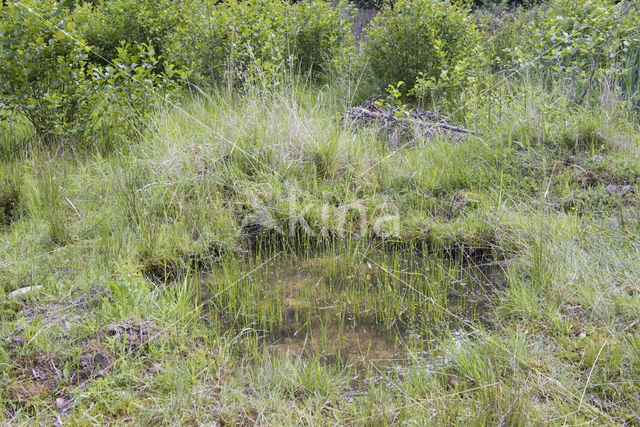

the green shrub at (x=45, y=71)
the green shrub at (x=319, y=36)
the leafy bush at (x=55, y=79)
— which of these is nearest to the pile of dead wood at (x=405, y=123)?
the green shrub at (x=319, y=36)

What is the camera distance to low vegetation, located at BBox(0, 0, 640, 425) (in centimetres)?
215

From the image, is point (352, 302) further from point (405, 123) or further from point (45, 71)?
point (45, 71)

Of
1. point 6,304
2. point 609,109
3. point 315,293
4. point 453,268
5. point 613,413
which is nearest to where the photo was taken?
point 613,413

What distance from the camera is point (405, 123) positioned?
17.5 ft

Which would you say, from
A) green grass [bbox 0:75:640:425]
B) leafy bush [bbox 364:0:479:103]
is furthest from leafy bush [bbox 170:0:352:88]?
green grass [bbox 0:75:640:425]

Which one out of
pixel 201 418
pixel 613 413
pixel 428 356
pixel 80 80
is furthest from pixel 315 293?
pixel 80 80

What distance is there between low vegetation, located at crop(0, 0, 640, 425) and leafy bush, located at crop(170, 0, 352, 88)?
0.07 m

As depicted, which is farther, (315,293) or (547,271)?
(315,293)

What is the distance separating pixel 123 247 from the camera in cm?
325

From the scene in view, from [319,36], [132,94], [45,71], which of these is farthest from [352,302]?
[319,36]

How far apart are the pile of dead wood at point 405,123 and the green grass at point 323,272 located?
0.20m

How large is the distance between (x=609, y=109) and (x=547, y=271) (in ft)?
8.23

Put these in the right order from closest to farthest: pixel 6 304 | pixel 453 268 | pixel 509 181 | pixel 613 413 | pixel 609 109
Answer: pixel 613 413
pixel 6 304
pixel 453 268
pixel 509 181
pixel 609 109

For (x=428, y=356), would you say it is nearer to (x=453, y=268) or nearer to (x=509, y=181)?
(x=453, y=268)
